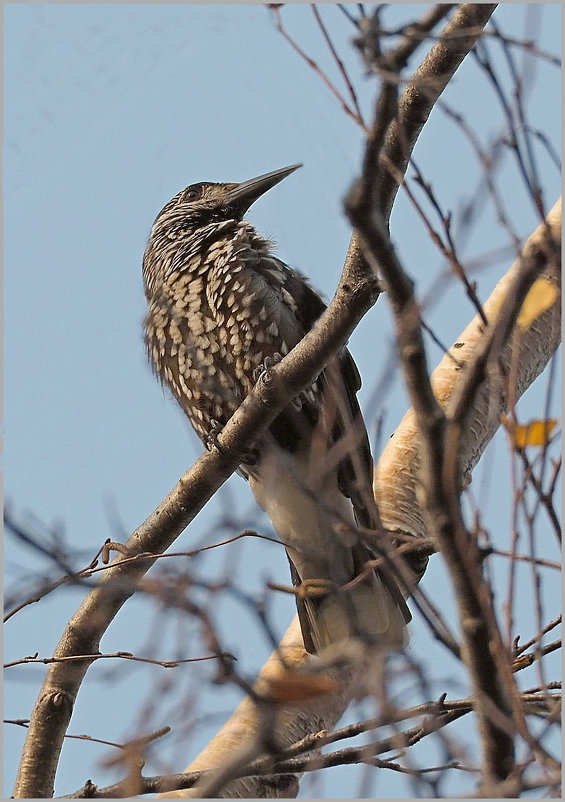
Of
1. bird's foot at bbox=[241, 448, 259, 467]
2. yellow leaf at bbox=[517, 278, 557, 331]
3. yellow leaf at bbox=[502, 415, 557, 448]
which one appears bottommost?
yellow leaf at bbox=[502, 415, 557, 448]

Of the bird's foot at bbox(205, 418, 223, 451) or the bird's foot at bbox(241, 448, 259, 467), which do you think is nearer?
the bird's foot at bbox(241, 448, 259, 467)

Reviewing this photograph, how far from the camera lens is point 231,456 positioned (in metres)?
3.60

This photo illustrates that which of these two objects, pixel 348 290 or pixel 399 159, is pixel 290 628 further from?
pixel 399 159

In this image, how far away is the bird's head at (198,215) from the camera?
16.7 ft

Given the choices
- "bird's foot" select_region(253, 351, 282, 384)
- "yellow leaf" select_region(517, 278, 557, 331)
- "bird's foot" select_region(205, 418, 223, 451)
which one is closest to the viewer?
"yellow leaf" select_region(517, 278, 557, 331)

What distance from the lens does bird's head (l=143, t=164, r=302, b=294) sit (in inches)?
201

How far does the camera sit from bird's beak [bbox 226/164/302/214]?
5.30 meters

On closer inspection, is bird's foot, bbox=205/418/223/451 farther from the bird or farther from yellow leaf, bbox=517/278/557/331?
yellow leaf, bbox=517/278/557/331

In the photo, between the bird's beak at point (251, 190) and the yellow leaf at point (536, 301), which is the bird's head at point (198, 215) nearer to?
the bird's beak at point (251, 190)

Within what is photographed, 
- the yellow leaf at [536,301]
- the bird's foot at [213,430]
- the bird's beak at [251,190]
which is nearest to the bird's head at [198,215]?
the bird's beak at [251,190]

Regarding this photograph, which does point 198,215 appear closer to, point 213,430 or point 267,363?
point 213,430

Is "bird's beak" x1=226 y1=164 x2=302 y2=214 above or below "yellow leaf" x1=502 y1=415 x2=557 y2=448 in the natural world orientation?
above

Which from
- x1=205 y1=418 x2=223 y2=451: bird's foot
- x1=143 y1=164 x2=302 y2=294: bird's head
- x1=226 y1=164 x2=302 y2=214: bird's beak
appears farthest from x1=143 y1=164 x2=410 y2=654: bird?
x1=226 y1=164 x2=302 y2=214: bird's beak

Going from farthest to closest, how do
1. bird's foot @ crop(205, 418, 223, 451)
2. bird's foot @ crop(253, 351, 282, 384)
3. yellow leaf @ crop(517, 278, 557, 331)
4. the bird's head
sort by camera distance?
the bird's head < bird's foot @ crop(205, 418, 223, 451) < bird's foot @ crop(253, 351, 282, 384) < yellow leaf @ crop(517, 278, 557, 331)
